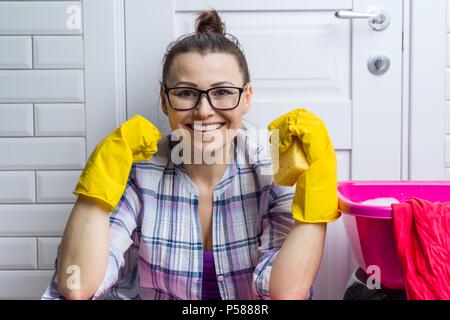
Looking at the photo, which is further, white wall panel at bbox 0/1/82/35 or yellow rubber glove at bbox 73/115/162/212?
white wall panel at bbox 0/1/82/35

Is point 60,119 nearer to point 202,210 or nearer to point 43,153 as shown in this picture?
point 43,153

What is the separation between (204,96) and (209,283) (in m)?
0.42

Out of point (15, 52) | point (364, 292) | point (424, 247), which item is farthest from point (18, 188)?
point (424, 247)

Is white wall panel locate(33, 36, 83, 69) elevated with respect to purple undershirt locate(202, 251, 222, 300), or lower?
elevated

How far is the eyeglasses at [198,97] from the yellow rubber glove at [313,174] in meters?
0.13

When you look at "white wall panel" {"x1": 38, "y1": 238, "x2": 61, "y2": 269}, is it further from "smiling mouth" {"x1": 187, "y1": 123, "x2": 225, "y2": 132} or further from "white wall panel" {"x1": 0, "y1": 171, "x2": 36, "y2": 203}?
"smiling mouth" {"x1": 187, "y1": 123, "x2": 225, "y2": 132}

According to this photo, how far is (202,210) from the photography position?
119 cm

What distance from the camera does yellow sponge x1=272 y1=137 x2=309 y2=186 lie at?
104 cm

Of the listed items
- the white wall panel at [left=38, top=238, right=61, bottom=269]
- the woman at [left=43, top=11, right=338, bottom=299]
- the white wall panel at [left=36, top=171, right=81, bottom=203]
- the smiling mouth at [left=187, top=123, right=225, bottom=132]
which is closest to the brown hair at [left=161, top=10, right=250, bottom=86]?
the woman at [left=43, top=11, right=338, bottom=299]

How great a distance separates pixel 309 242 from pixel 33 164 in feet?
2.56

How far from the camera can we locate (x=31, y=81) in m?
1.37

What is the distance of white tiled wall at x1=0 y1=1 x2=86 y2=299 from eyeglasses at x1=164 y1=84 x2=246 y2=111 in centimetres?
38
